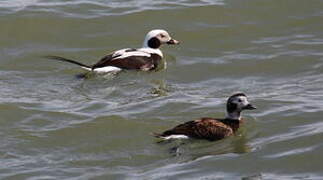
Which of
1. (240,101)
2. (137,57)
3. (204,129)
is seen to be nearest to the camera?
(204,129)

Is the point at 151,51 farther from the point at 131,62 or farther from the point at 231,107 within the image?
the point at 231,107

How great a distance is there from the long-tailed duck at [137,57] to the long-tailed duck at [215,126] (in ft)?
10.1

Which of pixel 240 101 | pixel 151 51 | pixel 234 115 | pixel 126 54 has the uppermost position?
pixel 240 101

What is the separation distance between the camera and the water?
9.74 m

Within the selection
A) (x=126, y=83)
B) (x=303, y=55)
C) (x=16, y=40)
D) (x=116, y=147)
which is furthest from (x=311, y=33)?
(x=116, y=147)

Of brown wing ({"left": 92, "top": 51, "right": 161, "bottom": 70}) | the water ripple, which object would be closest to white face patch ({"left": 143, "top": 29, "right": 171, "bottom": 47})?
brown wing ({"left": 92, "top": 51, "right": 161, "bottom": 70})

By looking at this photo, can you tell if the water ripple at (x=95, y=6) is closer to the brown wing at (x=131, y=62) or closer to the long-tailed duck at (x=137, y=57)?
the long-tailed duck at (x=137, y=57)

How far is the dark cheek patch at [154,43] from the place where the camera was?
14.5 metres

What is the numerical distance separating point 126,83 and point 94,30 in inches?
97.5

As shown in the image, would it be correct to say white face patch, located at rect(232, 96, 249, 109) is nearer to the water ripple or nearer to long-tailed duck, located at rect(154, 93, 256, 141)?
long-tailed duck, located at rect(154, 93, 256, 141)

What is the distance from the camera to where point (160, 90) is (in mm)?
12656

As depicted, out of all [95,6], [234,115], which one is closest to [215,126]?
[234,115]

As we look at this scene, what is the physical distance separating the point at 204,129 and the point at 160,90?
231 cm

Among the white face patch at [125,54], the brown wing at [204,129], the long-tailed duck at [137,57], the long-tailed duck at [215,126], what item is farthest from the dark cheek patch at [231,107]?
the white face patch at [125,54]
